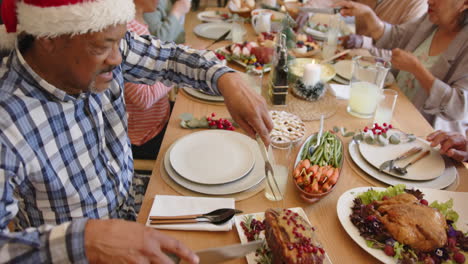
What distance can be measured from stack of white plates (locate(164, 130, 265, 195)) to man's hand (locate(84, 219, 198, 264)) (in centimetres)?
30

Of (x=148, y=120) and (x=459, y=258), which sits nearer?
(x=459, y=258)

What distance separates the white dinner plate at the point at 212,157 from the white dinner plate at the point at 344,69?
0.80 meters

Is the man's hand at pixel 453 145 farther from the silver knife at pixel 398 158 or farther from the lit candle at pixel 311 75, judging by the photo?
the lit candle at pixel 311 75

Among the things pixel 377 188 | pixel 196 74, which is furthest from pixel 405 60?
pixel 196 74

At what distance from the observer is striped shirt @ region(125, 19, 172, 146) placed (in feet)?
5.31

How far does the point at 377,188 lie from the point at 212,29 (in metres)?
1.69

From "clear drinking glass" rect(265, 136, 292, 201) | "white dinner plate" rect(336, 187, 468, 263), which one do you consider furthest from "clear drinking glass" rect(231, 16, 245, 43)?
"white dinner plate" rect(336, 187, 468, 263)

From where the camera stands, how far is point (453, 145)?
115cm

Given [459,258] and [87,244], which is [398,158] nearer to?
[459,258]

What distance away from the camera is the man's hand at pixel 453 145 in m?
1.13

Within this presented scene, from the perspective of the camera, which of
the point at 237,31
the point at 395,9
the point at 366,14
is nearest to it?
the point at 237,31

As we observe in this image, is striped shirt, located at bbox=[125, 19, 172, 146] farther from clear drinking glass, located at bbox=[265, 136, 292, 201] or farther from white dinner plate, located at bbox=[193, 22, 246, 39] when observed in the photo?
clear drinking glass, located at bbox=[265, 136, 292, 201]

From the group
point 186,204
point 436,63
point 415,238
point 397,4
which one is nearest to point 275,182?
point 186,204

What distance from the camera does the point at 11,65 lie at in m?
0.84
